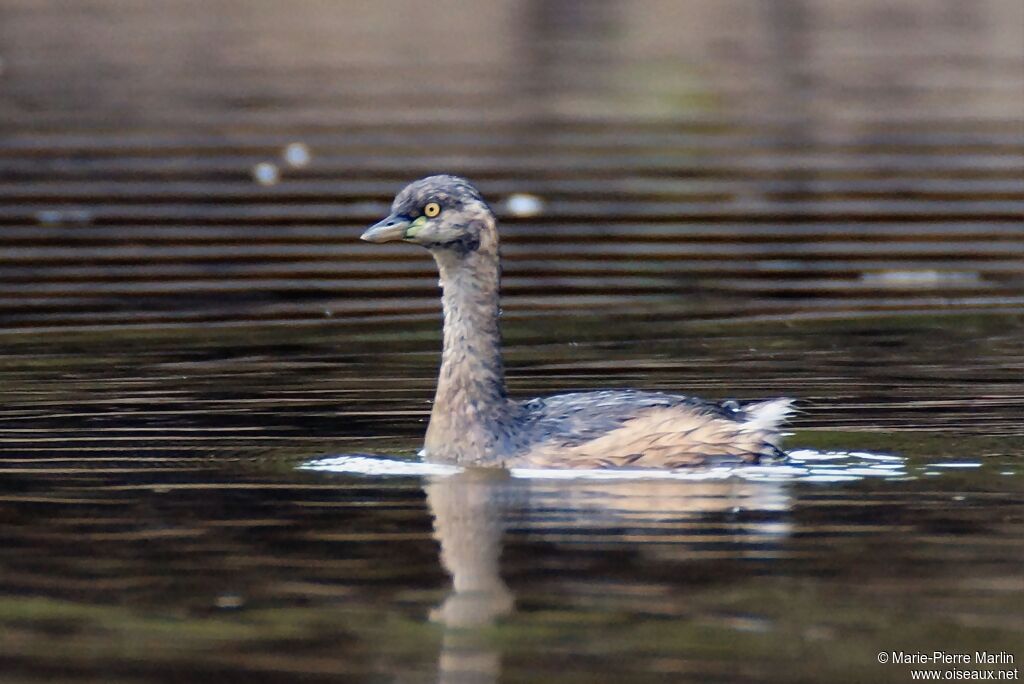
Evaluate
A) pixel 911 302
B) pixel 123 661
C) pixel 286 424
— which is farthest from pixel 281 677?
pixel 911 302

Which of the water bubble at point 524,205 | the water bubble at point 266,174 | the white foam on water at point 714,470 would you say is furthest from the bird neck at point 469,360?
the water bubble at point 266,174

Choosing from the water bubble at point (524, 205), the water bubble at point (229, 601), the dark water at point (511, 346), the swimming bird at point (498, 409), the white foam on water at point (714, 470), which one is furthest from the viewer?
the water bubble at point (524, 205)

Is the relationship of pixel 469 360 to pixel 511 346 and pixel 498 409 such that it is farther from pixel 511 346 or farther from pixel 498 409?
pixel 511 346

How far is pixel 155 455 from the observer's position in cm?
971

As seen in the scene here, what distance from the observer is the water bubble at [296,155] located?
21.4 meters

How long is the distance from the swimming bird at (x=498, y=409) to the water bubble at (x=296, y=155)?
11.6 m

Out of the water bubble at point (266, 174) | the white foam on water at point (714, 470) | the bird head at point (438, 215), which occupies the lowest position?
the white foam on water at point (714, 470)

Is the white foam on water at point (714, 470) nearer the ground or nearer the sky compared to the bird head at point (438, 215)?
nearer the ground

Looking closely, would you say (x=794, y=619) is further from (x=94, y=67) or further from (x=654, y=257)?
(x=94, y=67)

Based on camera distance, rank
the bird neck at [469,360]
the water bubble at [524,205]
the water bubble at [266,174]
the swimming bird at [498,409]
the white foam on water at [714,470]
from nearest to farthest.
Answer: the white foam on water at [714,470] → the swimming bird at [498,409] → the bird neck at [469,360] → the water bubble at [524,205] → the water bubble at [266,174]

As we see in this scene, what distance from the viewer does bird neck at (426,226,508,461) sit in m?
9.59

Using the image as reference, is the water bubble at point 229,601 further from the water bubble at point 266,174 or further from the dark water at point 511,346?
the water bubble at point 266,174

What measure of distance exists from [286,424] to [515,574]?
10.1 feet

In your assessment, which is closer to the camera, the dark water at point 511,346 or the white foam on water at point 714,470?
the dark water at point 511,346
